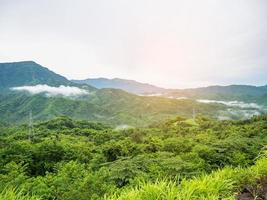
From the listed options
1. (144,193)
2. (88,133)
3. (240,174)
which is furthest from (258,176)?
(88,133)

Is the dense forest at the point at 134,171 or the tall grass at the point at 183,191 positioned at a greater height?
the tall grass at the point at 183,191

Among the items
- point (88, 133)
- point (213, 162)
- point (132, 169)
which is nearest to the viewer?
point (132, 169)

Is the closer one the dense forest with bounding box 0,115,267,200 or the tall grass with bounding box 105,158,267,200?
the tall grass with bounding box 105,158,267,200

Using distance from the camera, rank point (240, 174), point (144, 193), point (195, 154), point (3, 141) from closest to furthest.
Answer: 1. point (144, 193)
2. point (240, 174)
3. point (195, 154)
4. point (3, 141)

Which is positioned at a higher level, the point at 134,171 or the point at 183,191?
the point at 183,191

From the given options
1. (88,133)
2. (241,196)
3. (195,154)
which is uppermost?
(241,196)

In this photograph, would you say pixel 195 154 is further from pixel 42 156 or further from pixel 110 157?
pixel 42 156

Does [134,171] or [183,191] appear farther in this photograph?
[134,171]

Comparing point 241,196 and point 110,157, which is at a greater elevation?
point 241,196

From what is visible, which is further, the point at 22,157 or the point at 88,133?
the point at 88,133

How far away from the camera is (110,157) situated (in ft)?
138

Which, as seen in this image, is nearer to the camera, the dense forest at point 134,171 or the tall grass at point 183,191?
the tall grass at point 183,191

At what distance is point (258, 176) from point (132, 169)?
56.5 ft

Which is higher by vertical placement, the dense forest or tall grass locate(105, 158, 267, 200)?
tall grass locate(105, 158, 267, 200)
